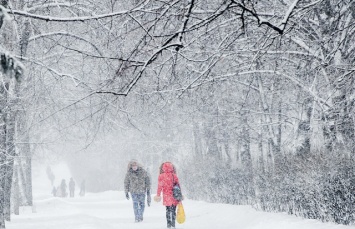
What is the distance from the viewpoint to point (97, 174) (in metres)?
51.7

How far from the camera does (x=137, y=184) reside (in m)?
13.5

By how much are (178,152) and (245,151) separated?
56.0 feet

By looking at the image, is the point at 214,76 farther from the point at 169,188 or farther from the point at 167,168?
the point at 169,188

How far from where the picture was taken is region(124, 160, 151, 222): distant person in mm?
13508

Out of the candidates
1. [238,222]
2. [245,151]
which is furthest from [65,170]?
[238,222]

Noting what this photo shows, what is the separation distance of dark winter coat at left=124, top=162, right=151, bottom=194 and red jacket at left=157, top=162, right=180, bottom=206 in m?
2.39

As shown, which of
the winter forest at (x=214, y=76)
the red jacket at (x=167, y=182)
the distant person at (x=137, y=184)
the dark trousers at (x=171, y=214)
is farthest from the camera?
the distant person at (x=137, y=184)

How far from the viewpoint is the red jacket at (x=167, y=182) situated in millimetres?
10984

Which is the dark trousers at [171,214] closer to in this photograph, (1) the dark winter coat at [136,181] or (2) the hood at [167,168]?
(2) the hood at [167,168]

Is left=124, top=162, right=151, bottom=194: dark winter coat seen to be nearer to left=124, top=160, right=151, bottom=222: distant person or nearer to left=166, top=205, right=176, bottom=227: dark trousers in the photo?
left=124, top=160, right=151, bottom=222: distant person

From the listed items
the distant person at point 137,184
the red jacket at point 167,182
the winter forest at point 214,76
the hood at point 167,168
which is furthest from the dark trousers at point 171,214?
the distant person at point 137,184

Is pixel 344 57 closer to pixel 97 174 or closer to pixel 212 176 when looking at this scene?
pixel 212 176

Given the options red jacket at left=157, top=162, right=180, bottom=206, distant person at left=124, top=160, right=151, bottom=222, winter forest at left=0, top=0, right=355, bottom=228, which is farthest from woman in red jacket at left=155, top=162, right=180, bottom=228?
distant person at left=124, top=160, right=151, bottom=222

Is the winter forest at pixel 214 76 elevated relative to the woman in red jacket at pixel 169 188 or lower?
elevated
